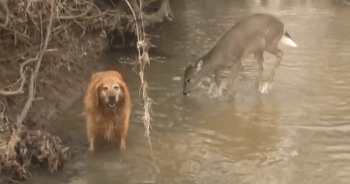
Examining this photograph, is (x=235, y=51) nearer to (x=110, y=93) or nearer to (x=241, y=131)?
(x=241, y=131)

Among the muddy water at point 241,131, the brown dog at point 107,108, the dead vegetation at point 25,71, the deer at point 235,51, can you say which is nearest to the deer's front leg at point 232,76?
the deer at point 235,51

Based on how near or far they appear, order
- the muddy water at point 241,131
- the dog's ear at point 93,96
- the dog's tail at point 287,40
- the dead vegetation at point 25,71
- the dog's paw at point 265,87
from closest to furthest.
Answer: the dead vegetation at point 25,71 < the muddy water at point 241,131 < the dog's ear at point 93,96 < the dog's paw at point 265,87 < the dog's tail at point 287,40

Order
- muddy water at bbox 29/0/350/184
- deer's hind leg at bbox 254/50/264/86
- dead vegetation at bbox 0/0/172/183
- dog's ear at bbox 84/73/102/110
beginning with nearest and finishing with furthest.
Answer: dead vegetation at bbox 0/0/172/183 < muddy water at bbox 29/0/350/184 < dog's ear at bbox 84/73/102/110 < deer's hind leg at bbox 254/50/264/86

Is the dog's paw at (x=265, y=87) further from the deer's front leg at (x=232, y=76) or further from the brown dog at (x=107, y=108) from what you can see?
A: the brown dog at (x=107, y=108)

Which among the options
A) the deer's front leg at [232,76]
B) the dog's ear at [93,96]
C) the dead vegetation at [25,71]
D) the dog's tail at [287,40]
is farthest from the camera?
the dog's tail at [287,40]

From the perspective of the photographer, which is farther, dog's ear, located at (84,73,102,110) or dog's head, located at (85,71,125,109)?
dog's ear, located at (84,73,102,110)

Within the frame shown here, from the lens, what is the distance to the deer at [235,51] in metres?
8.11

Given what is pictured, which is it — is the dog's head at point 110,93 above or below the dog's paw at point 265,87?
above

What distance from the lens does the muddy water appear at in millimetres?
5273

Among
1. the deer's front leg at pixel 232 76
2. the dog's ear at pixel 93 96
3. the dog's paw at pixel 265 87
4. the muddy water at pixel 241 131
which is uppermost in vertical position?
the dog's ear at pixel 93 96

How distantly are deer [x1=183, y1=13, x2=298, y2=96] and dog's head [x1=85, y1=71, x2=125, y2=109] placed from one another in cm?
274

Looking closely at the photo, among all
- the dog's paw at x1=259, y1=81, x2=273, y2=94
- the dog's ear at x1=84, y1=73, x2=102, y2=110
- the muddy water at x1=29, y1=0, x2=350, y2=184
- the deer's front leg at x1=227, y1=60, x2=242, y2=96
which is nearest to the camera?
the muddy water at x1=29, y1=0, x2=350, y2=184

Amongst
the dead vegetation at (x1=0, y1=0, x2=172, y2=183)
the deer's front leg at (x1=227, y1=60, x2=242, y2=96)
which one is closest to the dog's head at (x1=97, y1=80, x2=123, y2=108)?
the dead vegetation at (x1=0, y1=0, x2=172, y2=183)

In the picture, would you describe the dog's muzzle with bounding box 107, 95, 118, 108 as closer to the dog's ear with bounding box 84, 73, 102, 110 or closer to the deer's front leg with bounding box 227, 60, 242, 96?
the dog's ear with bounding box 84, 73, 102, 110
